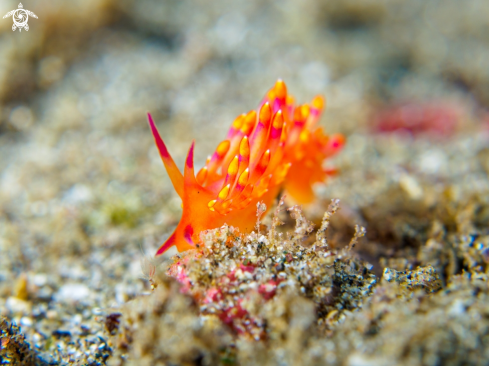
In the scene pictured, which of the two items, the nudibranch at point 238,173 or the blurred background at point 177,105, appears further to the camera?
the blurred background at point 177,105

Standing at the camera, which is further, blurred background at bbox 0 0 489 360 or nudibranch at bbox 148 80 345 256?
blurred background at bbox 0 0 489 360

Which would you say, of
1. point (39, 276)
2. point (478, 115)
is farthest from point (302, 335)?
point (478, 115)

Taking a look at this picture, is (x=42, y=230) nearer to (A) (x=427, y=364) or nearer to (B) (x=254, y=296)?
(B) (x=254, y=296)

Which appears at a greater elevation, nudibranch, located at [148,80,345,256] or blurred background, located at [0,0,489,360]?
blurred background, located at [0,0,489,360]

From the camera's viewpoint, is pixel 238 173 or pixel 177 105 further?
pixel 177 105

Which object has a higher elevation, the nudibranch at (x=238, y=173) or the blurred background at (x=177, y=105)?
the blurred background at (x=177, y=105)
